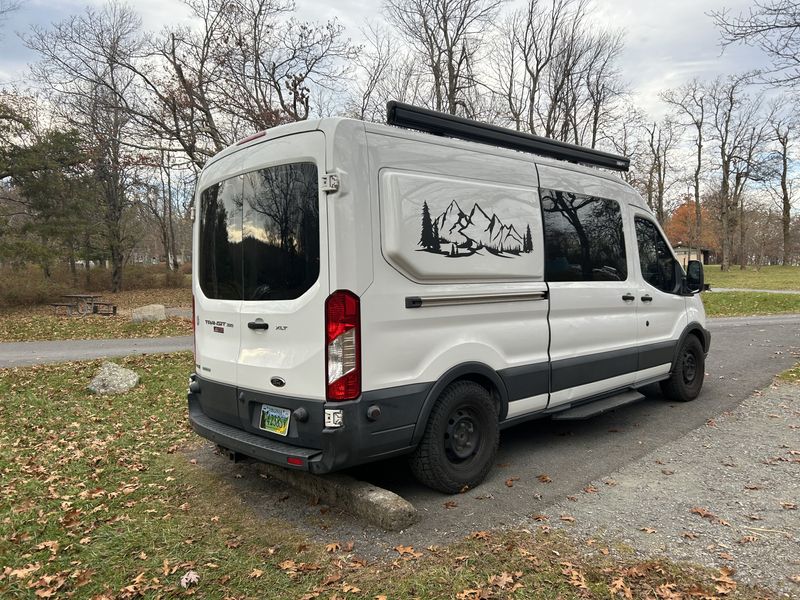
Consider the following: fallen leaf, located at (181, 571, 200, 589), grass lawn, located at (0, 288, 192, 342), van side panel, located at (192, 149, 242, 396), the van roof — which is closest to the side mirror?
the van roof

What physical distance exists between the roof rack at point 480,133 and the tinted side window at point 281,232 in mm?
817

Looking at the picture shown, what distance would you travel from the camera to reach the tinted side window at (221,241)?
3867 millimetres

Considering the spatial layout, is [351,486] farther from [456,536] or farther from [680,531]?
[680,531]

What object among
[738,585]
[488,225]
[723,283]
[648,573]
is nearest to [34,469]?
[488,225]

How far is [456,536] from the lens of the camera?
3.24 m

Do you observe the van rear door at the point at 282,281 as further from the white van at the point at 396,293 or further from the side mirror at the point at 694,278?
the side mirror at the point at 694,278

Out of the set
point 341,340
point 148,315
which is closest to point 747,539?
point 341,340

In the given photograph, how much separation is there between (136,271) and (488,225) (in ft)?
104

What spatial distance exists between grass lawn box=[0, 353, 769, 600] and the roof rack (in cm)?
279

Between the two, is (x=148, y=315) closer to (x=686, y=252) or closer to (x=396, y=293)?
(x=396, y=293)

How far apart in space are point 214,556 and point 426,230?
237 centimetres

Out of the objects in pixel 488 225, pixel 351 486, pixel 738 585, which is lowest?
pixel 738 585

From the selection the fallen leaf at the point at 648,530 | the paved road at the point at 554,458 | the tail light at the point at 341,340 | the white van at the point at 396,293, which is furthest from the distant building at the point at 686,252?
the tail light at the point at 341,340

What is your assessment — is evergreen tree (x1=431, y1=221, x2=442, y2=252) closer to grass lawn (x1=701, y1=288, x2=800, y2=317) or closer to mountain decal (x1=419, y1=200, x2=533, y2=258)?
mountain decal (x1=419, y1=200, x2=533, y2=258)
